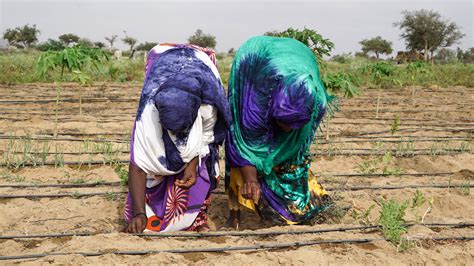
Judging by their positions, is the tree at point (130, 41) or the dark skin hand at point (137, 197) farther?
the tree at point (130, 41)

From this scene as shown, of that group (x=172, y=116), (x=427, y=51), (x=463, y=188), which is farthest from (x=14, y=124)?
(x=427, y=51)

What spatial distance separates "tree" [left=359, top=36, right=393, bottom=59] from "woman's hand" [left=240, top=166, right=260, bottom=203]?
3683 centimetres

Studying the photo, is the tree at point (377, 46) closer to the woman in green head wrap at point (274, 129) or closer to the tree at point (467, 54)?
the tree at point (467, 54)

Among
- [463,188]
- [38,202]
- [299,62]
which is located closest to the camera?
[299,62]

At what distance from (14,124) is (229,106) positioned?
431cm

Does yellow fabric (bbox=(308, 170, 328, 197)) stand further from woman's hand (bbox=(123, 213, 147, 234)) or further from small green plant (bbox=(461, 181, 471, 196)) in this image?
small green plant (bbox=(461, 181, 471, 196))

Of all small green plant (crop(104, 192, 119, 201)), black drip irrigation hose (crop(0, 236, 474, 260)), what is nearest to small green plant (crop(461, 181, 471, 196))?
black drip irrigation hose (crop(0, 236, 474, 260))

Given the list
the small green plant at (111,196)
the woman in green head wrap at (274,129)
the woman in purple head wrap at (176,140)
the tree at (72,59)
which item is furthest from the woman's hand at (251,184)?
the tree at (72,59)

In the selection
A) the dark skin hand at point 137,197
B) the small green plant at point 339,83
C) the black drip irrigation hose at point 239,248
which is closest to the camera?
the black drip irrigation hose at point 239,248

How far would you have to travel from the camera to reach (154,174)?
2695mm

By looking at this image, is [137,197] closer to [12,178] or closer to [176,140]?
[176,140]

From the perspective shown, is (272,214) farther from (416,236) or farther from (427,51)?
(427,51)

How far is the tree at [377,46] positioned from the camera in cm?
3722

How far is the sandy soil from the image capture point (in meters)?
2.35
